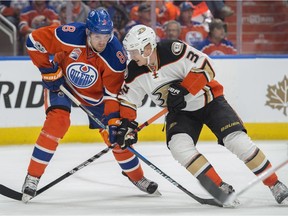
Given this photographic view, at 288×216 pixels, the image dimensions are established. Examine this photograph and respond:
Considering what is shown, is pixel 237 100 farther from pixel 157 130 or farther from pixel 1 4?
pixel 1 4

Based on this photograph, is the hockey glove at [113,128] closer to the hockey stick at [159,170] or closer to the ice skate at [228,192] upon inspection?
the hockey stick at [159,170]

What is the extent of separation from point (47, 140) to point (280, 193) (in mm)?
1284

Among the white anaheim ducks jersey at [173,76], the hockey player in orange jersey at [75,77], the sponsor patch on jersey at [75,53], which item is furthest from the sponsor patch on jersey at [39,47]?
the white anaheim ducks jersey at [173,76]

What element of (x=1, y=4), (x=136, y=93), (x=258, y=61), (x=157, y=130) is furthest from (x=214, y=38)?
(x=136, y=93)

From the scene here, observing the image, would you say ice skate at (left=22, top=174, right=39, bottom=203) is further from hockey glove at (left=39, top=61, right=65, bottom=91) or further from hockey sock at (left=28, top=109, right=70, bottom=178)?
hockey glove at (left=39, top=61, right=65, bottom=91)

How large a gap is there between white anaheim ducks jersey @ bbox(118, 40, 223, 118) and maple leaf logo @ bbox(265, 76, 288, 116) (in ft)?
8.96

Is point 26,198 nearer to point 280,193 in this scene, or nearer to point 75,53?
point 75,53

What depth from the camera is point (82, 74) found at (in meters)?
4.18

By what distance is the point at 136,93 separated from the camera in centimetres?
398

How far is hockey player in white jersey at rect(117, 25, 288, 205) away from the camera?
3.79 m

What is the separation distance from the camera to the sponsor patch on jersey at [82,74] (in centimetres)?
416

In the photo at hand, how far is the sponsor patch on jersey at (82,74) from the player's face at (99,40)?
0.52 ft

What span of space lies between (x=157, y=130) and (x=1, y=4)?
6.02 ft

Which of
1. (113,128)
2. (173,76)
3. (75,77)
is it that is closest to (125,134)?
(113,128)
